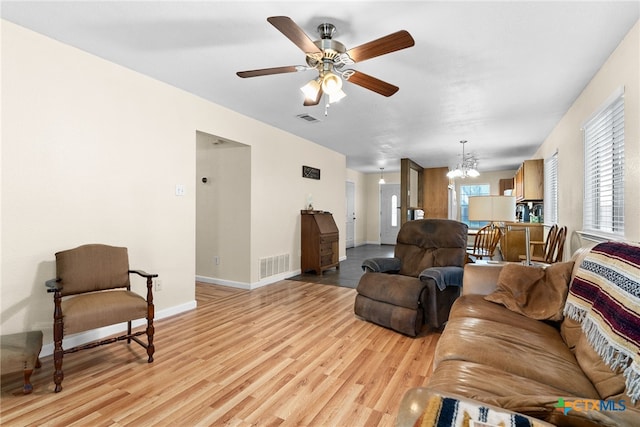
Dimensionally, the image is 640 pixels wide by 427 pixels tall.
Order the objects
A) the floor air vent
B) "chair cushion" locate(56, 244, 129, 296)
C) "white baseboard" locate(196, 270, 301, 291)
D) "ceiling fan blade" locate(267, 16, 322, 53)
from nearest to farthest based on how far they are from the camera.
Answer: "ceiling fan blade" locate(267, 16, 322, 53) < "chair cushion" locate(56, 244, 129, 296) < "white baseboard" locate(196, 270, 301, 291) < the floor air vent

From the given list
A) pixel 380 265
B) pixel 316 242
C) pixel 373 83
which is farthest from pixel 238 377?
pixel 316 242

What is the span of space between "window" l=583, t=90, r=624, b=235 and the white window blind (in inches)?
63.9

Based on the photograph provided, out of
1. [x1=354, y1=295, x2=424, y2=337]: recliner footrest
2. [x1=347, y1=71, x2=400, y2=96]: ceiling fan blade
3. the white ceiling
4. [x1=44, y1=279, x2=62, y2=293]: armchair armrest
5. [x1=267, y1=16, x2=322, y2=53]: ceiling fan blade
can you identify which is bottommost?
[x1=354, y1=295, x2=424, y2=337]: recliner footrest

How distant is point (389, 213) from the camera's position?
10.1 meters

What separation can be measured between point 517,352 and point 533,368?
0.14 metres

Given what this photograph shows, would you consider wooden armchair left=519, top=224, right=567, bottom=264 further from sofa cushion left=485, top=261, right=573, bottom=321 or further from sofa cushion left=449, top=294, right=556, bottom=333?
sofa cushion left=449, top=294, right=556, bottom=333

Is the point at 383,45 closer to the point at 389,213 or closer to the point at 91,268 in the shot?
the point at 91,268

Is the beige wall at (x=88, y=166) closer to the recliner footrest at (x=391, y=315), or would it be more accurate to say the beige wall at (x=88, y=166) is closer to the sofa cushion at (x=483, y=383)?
the recliner footrest at (x=391, y=315)

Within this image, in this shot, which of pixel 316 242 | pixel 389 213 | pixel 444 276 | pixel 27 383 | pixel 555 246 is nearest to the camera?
pixel 27 383

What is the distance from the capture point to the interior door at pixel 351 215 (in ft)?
30.5

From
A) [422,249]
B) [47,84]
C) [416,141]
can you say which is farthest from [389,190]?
[47,84]

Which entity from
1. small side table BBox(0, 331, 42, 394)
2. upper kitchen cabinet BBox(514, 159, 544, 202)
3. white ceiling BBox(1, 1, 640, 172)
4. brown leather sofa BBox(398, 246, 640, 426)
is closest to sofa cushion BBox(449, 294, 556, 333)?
brown leather sofa BBox(398, 246, 640, 426)

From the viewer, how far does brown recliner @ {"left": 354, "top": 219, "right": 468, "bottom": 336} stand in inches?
114

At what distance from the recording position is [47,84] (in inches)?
96.7
